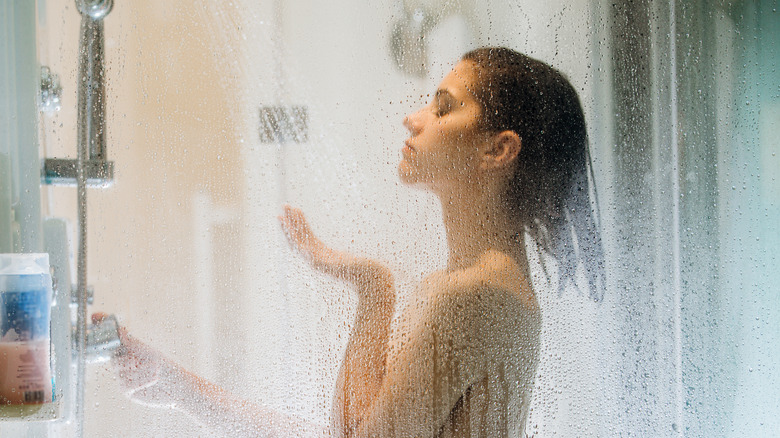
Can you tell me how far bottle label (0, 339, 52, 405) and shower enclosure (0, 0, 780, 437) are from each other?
5 centimetres

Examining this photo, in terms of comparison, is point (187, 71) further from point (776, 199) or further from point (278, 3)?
point (776, 199)

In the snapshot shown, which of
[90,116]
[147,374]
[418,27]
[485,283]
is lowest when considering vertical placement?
[147,374]

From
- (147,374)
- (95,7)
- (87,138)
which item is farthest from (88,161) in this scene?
(147,374)

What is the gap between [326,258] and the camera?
0.81m

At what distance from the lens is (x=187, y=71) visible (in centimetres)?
83

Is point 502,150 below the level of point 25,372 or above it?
above

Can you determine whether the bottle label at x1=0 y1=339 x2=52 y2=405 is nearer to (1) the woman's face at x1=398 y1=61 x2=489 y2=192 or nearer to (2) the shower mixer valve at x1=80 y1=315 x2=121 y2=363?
(2) the shower mixer valve at x1=80 y1=315 x2=121 y2=363

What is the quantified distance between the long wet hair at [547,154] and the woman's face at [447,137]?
0.02m

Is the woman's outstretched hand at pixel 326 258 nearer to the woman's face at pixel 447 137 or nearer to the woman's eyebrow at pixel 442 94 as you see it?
the woman's face at pixel 447 137

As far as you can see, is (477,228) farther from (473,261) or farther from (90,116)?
(90,116)

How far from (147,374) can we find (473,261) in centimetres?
50

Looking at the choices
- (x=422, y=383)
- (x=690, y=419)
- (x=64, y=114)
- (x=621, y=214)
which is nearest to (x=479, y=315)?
(x=422, y=383)

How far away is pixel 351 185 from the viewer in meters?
0.81

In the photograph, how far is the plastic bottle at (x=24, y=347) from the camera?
79 cm
